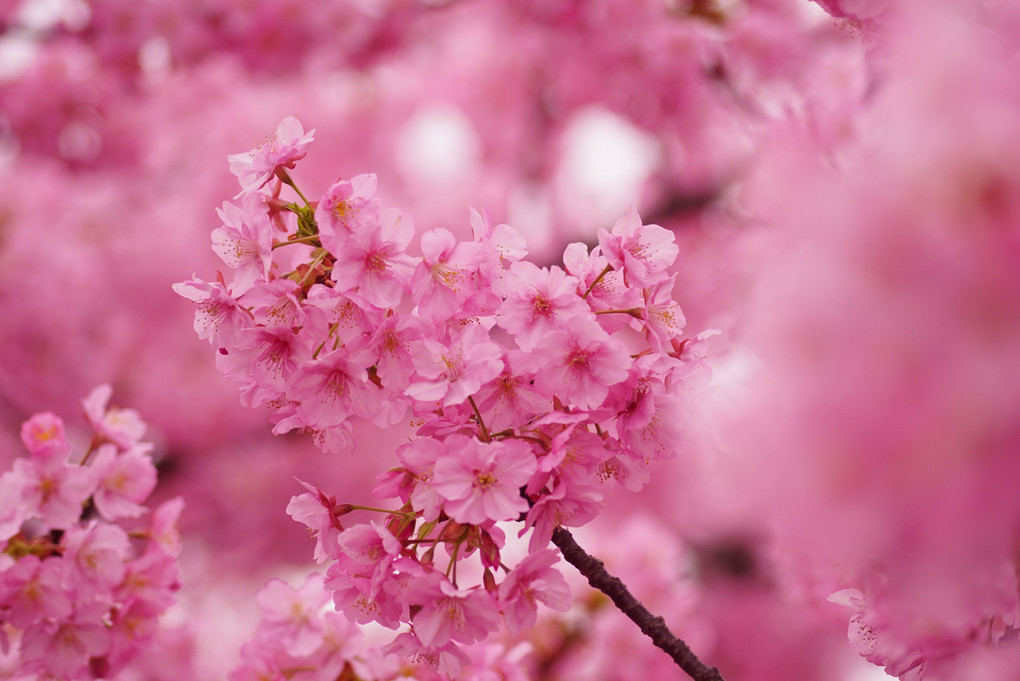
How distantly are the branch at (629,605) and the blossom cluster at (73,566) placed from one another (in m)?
0.57

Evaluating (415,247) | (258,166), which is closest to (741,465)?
(258,166)

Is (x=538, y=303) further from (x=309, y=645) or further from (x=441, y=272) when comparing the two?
(x=309, y=645)

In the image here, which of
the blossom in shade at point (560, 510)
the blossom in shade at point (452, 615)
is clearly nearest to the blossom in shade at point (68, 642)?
Result: the blossom in shade at point (452, 615)

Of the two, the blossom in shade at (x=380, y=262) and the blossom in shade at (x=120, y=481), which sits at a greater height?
the blossom in shade at (x=380, y=262)

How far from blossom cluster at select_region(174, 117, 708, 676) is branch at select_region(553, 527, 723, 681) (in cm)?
6

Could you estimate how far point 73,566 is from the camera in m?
0.97

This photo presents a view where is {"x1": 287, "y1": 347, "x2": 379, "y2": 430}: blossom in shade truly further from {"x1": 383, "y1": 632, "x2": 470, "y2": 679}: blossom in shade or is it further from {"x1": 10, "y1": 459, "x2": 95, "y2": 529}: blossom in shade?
{"x1": 10, "y1": 459, "x2": 95, "y2": 529}: blossom in shade

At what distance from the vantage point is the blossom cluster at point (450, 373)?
0.71 metres

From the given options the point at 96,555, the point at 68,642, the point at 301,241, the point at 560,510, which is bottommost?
the point at 68,642

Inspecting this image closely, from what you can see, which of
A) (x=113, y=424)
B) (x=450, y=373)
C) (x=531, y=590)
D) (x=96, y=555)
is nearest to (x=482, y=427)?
(x=450, y=373)

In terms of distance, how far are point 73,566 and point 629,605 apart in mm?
685

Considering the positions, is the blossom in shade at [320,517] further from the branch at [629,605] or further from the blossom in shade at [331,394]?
the branch at [629,605]

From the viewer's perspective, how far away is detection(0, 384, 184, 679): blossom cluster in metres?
0.95

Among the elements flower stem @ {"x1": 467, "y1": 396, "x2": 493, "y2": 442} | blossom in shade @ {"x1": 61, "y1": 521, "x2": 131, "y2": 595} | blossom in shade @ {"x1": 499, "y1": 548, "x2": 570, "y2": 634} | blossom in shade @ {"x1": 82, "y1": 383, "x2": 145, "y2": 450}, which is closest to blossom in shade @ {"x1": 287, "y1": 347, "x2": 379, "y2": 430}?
flower stem @ {"x1": 467, "y1": 396, "x2": 493, "y2": 442}
